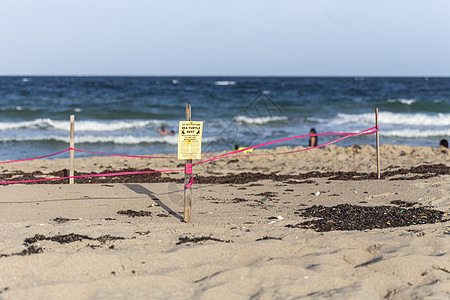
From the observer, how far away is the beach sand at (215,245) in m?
3.75

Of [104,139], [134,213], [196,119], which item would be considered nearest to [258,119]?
[196,119]

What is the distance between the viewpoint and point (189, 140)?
544 centimetres

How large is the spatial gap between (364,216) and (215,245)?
2.28m

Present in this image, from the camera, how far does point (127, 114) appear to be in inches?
1024

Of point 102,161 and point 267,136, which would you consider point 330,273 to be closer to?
point 102,161

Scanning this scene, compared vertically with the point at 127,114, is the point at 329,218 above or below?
below

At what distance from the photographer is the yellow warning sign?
5.40 metres

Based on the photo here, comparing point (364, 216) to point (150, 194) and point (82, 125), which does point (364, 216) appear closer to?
point (150, 194)

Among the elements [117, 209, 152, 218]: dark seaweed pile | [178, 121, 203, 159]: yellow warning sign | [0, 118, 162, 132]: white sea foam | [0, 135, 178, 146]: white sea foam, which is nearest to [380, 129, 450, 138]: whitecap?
[0, 135, 178, 146]: white sea foam

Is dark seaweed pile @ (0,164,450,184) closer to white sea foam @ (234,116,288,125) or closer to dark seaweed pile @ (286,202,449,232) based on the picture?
dark seaweed pile @ (286,202,449,232)

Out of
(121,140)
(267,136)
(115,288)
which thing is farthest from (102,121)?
(115,288)

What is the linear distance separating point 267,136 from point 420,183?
1180cm

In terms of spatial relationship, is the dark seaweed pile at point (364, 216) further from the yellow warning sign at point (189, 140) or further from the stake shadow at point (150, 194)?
the stake shadow at point (150, 194)

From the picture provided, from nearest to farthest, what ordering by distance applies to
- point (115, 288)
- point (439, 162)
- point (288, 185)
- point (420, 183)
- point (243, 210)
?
point (115, 288)
point (243, 210)
point (420, 183)
point (288, 185)
point (439, 162)
